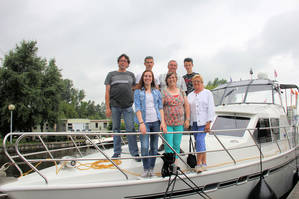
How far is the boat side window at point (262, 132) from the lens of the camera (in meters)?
5.02

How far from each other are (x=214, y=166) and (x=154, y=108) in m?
1.52

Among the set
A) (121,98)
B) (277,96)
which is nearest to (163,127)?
(121,98)

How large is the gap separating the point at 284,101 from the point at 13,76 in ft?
91.9

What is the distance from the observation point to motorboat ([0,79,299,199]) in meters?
3.00

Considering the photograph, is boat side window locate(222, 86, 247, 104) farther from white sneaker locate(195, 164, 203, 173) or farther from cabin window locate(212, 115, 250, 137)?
white sneaker locate(195, 164, 203, 173)

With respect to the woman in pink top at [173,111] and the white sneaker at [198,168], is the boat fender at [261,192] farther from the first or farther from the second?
the woman in pink top at [173,111]

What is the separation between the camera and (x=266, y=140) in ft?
17.4

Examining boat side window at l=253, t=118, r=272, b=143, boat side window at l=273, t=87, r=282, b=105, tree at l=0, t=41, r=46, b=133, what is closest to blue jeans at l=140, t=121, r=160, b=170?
boat side window at l=253, t=118, r=272, b=143

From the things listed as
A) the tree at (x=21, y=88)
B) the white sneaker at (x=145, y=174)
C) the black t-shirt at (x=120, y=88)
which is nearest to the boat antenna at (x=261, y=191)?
the white sneaker at (x=145, y=174)

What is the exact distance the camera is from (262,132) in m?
5.20

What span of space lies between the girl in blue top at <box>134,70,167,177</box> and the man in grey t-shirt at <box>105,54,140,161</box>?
21.0 inches

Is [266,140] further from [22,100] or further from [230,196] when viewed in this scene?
[22,100]

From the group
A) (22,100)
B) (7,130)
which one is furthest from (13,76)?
(7,130)

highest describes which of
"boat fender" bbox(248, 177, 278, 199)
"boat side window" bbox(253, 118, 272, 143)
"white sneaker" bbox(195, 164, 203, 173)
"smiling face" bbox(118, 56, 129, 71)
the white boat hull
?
"smiling face" bbox(118, 56, 129, 71)
